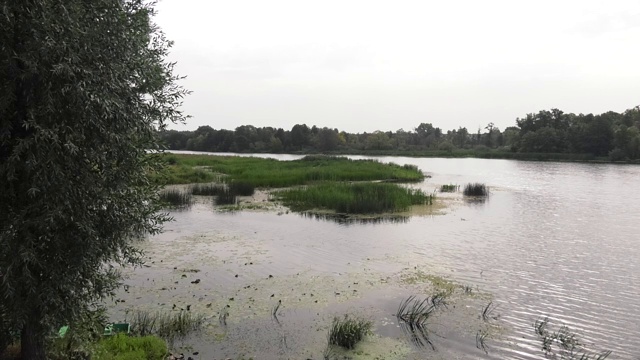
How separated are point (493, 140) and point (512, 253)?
139873 mm

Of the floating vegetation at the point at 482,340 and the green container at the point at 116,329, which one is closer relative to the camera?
the green container at the point at 116,329

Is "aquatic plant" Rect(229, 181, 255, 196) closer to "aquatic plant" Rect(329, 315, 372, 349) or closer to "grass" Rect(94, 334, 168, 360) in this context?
"aquatic plant" Rect(329, 315, 372, 349)

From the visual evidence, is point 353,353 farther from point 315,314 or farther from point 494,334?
point 494,334

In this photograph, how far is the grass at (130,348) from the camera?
22.4 ft

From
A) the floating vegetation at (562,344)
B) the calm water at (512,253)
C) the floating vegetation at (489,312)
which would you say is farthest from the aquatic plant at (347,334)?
the floating vegetation at (562,344)

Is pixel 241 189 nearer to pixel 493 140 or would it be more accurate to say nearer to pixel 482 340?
pixel 482 340

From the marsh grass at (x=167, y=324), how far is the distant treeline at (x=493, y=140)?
67990 mm

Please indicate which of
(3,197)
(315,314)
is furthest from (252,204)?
(3,197)

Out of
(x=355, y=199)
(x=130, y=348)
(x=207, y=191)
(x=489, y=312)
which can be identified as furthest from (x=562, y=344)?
(x=207, y=191)

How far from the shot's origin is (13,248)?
17.1 ft

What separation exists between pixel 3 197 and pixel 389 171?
127 ft

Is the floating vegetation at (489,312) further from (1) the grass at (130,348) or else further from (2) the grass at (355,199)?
(2) the grass at (355,199)

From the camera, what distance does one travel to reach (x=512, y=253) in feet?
52.5

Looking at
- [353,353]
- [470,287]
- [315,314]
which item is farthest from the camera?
[470,287]
